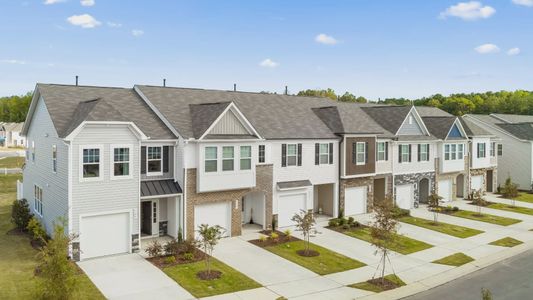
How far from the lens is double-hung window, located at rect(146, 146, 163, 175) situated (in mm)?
23547

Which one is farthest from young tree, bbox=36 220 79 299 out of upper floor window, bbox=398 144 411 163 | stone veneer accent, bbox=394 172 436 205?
upper floor window, bbox=398 144 411 163

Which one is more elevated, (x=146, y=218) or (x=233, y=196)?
(x=233, y=196)

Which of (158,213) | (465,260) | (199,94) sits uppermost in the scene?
(199,94)

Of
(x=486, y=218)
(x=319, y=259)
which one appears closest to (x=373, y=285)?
(x=319, y=259)

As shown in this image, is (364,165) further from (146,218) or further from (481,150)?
(481,150)

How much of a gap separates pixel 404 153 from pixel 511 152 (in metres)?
20.6

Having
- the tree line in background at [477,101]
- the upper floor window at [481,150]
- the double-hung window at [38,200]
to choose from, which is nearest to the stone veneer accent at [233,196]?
the double-hung window at [38,200]

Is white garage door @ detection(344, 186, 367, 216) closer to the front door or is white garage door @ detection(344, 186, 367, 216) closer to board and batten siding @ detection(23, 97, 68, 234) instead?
the front door

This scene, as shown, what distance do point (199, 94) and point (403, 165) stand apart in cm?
1775

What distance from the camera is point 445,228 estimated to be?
2869cm

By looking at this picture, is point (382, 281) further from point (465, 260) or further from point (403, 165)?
point (403, 165)

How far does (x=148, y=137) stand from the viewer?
22.2 meters

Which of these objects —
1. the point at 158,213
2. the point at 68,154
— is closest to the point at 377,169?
the point at 158,213

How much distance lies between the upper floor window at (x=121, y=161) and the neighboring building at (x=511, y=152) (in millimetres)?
37983
